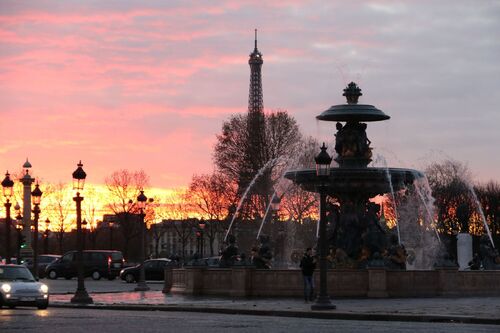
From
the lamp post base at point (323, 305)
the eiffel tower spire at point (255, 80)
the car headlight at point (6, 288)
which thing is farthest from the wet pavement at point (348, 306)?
the eiffel tower spire at point (255, 80)

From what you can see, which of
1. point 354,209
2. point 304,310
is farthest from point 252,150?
point 304,310

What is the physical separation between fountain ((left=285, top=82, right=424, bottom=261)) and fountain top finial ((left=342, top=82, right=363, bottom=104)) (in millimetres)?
1154

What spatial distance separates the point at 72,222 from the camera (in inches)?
5655

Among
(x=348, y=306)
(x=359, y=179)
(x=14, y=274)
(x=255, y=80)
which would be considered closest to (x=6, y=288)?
(x=14, y=274)

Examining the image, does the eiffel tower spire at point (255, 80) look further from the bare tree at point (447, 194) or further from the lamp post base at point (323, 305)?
the lamp post base at point (323, 305)

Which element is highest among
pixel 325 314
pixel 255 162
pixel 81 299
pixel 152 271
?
pixel 255 162

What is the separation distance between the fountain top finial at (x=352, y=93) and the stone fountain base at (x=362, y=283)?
386 inches

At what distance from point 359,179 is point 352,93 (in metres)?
4.57

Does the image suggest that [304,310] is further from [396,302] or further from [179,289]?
[179,289]

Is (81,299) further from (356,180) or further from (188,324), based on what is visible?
(188,324)

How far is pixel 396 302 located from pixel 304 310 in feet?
16.8

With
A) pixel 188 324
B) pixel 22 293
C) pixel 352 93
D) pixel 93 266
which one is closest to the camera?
pixel 188 324

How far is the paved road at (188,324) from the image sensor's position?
Answer: 24.2m

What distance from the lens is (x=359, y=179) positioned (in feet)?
143
